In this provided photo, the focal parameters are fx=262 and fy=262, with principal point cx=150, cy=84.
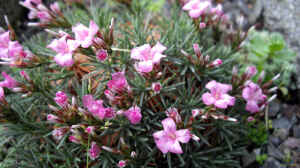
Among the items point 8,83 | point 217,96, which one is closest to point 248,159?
point 217,96

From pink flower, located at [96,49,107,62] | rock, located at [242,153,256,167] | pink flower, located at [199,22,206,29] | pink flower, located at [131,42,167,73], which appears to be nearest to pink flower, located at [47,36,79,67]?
pink flower, located at [96,49,107,62]

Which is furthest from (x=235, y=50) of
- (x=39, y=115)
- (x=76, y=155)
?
(x=39, y=115)

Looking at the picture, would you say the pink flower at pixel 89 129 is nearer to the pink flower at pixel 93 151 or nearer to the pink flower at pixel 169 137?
the pink flower at pixel 93 151

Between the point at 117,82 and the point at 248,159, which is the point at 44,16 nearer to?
the point at 117,82

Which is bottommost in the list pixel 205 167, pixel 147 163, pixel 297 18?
pixel 205 167

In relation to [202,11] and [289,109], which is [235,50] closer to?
[202,11]

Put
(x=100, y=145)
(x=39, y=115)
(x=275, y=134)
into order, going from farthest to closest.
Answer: (x=275, y=134), (x=39, y=115), (x=100, y=145)
